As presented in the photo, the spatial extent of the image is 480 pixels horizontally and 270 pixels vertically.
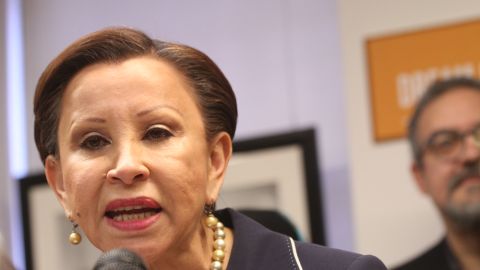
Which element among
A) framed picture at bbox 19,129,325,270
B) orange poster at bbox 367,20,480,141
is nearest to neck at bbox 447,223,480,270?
orange poster at bbox 367,20,480,141

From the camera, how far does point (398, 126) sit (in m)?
3.90

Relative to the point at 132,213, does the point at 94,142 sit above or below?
above

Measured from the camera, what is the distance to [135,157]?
1.96m

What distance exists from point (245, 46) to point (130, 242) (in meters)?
2.90

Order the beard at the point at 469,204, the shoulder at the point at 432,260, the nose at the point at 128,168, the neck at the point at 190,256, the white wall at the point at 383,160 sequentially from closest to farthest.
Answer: the nose at the point at 128,168, the neck at the point at 190,256, the beard at the point at 469,204, the shoulder at the point at 432,260, the white wall at the point at 383,160

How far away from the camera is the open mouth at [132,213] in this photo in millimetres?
1955

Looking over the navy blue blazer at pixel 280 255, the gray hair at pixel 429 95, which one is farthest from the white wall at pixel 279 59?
the navy blue blazer at pixel 280 255

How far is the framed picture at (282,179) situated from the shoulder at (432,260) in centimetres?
50

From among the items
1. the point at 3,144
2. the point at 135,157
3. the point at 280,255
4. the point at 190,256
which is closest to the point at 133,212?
the point at 135,157

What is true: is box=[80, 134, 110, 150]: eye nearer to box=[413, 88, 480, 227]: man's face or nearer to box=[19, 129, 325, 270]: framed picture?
box=[413, 88, 480, 227]: man's face

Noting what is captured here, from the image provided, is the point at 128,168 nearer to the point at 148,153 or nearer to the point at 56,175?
the point at 148,153

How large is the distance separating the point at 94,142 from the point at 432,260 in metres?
2.02

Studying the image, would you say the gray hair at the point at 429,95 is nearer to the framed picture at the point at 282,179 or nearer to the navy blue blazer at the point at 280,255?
the framed picture at the point at 282,179

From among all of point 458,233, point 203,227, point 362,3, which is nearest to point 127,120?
point 203,227
